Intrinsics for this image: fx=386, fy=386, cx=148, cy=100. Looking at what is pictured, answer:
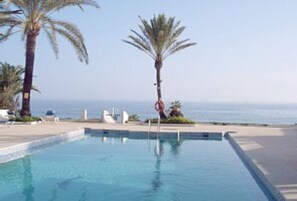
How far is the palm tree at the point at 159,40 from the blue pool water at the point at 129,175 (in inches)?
418

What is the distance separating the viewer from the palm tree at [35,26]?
1964 centimetres

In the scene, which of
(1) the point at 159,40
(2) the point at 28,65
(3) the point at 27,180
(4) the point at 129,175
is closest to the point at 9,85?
(2) the point at 28,65

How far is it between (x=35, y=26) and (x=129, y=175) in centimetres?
1336

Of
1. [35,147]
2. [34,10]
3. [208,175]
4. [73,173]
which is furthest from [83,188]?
[34,10]

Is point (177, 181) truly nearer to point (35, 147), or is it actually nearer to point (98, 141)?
point (35, 147)

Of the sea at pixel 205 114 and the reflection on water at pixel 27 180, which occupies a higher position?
the sea at pixel 205 114

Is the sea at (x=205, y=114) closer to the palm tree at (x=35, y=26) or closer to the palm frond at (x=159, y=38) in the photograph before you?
the palm frond at (x=159, y=38)

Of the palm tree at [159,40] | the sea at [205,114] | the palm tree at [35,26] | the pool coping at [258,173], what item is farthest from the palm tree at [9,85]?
the pool coping at [258,173]

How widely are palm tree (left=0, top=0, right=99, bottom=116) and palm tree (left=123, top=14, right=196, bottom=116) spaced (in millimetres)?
4084

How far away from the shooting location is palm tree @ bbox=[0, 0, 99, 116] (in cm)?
1964

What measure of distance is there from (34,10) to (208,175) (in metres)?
14.1

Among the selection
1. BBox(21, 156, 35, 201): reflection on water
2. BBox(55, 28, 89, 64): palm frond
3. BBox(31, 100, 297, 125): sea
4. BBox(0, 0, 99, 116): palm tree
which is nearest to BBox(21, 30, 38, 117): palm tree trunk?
BBox(0, 0, 99, 116): palm tree

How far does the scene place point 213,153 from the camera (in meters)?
12.9

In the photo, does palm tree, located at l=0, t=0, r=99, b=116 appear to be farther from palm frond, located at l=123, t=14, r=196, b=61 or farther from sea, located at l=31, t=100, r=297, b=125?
sea, located at l=31, t=100, r=297, b=125
